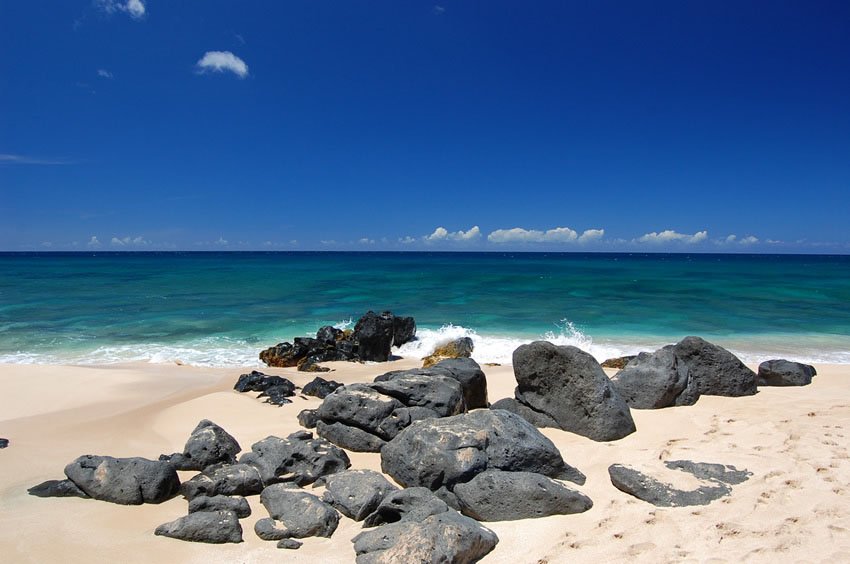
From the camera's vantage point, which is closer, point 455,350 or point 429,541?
point 429,541

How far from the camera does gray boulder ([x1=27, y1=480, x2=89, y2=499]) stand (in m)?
4.45

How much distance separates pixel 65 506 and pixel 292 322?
48.0 ft

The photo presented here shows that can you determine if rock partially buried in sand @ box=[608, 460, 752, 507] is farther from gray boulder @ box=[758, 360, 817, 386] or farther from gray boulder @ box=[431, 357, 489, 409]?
gray boulder @ box=[758, 360, 817, 386]

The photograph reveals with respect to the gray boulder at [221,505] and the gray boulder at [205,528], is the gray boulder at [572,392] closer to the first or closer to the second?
the gray boulder at [221,505]

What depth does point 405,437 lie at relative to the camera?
5.04 meters

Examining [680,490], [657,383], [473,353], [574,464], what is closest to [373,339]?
[473,353]

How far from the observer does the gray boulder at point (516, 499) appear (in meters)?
4.09

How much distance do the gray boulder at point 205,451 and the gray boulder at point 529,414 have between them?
354 centimetres

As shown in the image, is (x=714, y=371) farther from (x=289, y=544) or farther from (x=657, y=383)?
(x=289, y=544)

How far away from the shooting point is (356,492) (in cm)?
435

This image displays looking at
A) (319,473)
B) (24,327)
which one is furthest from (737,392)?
(24,327)

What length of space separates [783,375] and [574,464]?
5.60 metres

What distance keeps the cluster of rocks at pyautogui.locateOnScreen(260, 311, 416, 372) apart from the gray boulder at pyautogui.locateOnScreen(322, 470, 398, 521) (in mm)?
6708

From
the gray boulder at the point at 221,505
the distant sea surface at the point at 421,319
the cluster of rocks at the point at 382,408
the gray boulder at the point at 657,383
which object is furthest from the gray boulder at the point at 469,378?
the distant sea surface at the point at 421,319
